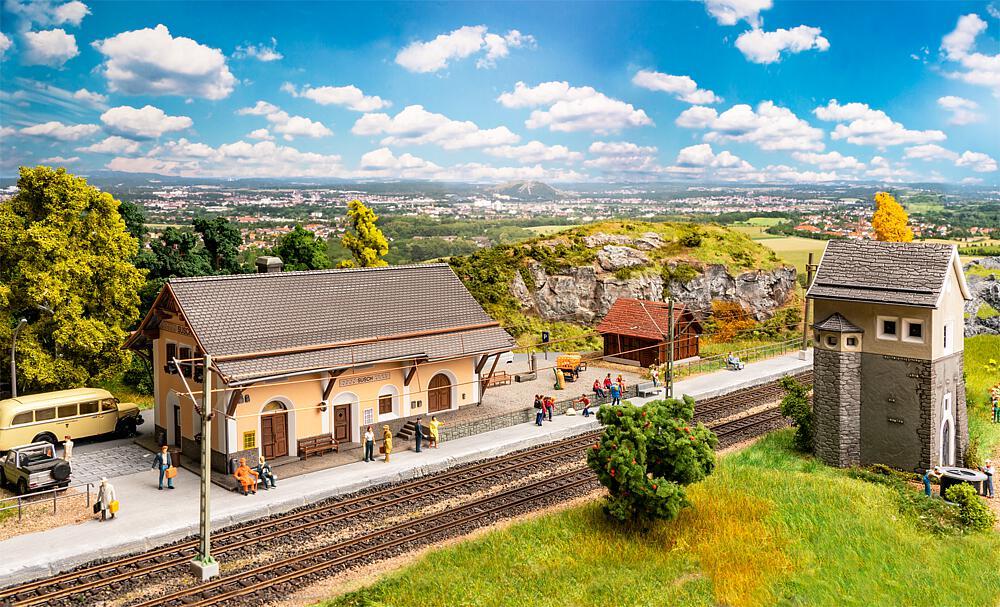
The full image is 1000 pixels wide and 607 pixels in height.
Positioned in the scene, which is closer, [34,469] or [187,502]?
[187,502]

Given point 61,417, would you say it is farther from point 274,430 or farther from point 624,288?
point 624,288

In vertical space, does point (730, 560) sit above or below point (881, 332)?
below

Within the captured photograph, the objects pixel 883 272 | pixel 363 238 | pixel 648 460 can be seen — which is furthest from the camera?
pixel 363 238

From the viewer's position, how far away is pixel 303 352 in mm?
31891

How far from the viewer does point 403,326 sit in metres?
36.3

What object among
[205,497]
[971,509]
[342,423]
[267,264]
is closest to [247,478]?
[342,423]

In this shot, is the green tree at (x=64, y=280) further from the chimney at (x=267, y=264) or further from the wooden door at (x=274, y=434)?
the wooden door at (x=274, y=434)

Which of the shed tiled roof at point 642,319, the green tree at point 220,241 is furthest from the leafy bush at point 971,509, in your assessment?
the green tree at point 220,241

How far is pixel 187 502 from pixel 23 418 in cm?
1065

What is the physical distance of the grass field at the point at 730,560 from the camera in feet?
68.2

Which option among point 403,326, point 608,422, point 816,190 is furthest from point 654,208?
point 608,422

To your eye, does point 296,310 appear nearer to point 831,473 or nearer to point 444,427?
point 444,427

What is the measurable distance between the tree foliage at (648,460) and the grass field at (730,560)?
111 centimetres

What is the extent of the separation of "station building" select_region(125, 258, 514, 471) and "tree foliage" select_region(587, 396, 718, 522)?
12.4m
